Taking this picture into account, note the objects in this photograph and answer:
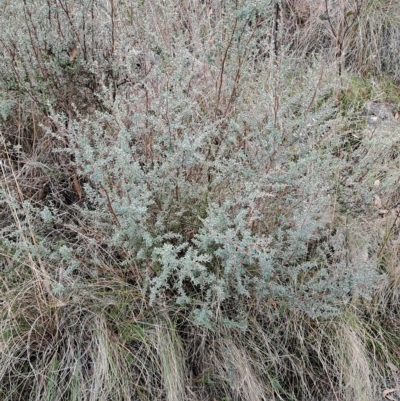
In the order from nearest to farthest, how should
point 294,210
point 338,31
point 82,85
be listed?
point 294,210 < point 82,85 < point 338,31

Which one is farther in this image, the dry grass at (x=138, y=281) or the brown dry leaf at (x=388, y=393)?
the brown dry leaf at (x=388, y=393)

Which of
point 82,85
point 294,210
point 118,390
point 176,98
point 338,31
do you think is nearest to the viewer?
point 118,390

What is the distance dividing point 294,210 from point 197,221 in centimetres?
38

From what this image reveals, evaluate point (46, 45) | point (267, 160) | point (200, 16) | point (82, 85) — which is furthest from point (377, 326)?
point (200, 16)

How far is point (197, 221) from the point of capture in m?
1.81

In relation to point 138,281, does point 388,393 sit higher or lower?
lower

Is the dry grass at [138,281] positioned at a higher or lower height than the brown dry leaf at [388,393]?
higher

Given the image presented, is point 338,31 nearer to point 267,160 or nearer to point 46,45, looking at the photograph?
point 267,160

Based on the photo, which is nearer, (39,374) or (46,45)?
(39,374)

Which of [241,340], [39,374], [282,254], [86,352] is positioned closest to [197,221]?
[282,254]

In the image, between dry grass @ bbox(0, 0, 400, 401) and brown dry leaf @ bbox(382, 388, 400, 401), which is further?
brown dry leaf @ bbox(382, 388, 400, 401)

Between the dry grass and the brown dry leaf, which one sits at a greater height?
the dry grass

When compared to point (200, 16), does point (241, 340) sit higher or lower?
lower

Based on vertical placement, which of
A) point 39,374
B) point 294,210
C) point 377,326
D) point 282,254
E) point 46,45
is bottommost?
point 377,326
